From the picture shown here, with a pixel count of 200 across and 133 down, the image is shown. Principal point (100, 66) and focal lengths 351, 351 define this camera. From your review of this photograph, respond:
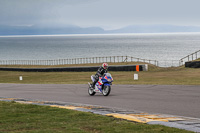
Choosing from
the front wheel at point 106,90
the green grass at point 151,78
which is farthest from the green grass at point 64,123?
the green grass at point 151,78

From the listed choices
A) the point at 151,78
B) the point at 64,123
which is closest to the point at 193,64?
the point at 151,78

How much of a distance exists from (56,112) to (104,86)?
6692 mm

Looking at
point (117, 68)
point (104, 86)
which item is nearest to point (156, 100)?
point (104, 86)

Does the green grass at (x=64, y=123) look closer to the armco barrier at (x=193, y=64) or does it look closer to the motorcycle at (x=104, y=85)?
the motorcycle at (x=104, y=85)

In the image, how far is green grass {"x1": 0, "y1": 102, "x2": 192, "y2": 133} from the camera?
8109 mm

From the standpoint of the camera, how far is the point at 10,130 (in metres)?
8.37

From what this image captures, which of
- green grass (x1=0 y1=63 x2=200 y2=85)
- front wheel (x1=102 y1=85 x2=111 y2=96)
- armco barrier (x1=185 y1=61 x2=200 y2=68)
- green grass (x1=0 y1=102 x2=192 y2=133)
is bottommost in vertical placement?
green grass (x1=0 y1=102 x2=192 y2=133)

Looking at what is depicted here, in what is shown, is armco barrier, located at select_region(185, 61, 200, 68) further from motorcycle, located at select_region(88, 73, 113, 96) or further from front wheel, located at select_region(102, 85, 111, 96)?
front wheel, located at select_region(102, 85, 111, 96)

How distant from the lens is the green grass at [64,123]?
8109mm

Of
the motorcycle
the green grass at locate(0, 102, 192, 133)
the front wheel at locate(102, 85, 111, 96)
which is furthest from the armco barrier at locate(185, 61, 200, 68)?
the green grass at locate(0, 102, 192, 133)

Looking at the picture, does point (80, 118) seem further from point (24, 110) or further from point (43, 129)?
point (24, 110)

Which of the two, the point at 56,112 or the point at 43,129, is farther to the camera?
the point at 56,112

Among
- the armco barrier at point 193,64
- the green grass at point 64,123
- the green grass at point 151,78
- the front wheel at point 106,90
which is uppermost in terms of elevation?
the armco barrier at point 193,64

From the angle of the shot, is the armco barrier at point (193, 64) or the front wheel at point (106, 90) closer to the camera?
the front wheel at point (106, 90)
